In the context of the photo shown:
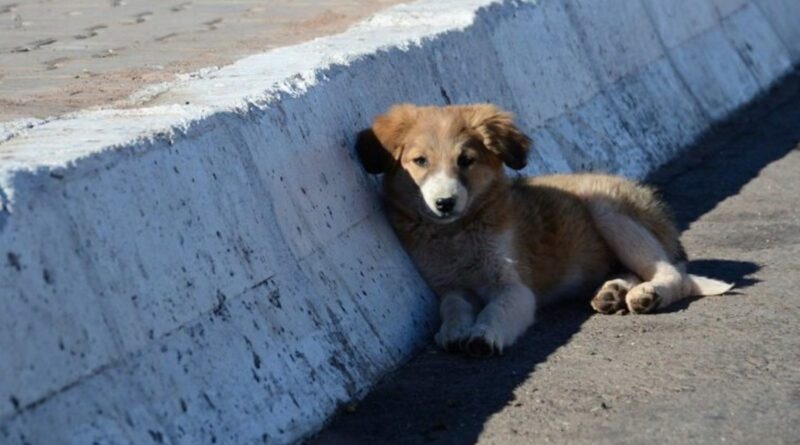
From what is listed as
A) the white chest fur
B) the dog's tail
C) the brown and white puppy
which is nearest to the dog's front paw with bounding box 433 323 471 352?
the brown and white puppy

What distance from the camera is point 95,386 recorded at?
15.6ft

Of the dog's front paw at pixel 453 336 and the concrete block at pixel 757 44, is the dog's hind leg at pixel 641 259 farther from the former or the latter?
the concrete block at pixel 757 44

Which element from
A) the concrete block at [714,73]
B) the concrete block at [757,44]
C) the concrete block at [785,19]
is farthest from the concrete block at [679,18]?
the concrete block at [785,19]

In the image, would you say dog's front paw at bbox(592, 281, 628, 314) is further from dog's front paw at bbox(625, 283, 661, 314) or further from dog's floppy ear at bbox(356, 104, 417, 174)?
dog's floppy ear at bbox(356, 104, 417, 174)

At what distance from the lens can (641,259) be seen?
26.2 feet

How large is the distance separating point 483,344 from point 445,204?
79 centimetres

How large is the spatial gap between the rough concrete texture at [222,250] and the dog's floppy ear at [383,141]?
0.07 metres

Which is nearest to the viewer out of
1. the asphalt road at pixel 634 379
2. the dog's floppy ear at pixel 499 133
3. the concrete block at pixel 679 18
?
the asphalt road at pixel 634 379

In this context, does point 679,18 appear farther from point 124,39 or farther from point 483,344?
point 483,344

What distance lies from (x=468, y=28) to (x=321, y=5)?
13.4 ft

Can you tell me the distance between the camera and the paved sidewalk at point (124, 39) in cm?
859

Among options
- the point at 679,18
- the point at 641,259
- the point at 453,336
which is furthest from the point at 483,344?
the point at 679,18

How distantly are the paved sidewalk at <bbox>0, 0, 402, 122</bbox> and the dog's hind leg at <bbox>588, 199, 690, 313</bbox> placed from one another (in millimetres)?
2434

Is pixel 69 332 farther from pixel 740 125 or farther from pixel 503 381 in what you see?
pixel 740 125
